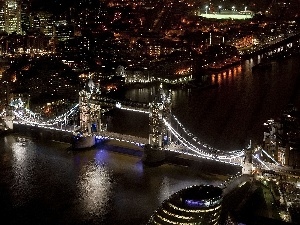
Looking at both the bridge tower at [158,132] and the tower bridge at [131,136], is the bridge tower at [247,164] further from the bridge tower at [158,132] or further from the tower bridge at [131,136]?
the bridge tower at [158,132]

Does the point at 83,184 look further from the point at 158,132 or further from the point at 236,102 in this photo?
the point at 236,102

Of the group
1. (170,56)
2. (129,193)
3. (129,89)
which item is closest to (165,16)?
(170,56)

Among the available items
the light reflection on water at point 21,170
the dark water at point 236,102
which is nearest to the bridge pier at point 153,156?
the dark water at point 236,102

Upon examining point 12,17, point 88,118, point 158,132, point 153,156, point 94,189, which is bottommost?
point 94,189

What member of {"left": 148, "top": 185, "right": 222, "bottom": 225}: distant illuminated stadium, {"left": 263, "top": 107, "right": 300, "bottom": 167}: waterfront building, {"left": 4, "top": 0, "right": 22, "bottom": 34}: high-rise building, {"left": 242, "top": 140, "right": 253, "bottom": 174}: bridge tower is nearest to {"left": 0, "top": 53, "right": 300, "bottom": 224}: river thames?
{"left": 263, "top": 107, "right": 300, "bottom": 167}: waterfront building

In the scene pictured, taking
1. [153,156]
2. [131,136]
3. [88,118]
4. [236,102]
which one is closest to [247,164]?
[153,156]

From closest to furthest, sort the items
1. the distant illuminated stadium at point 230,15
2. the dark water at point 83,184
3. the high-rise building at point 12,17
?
the dark water at point 83,184 → the high-rise building at point 12,17 → the distant illuminated stadium at point 230,15
